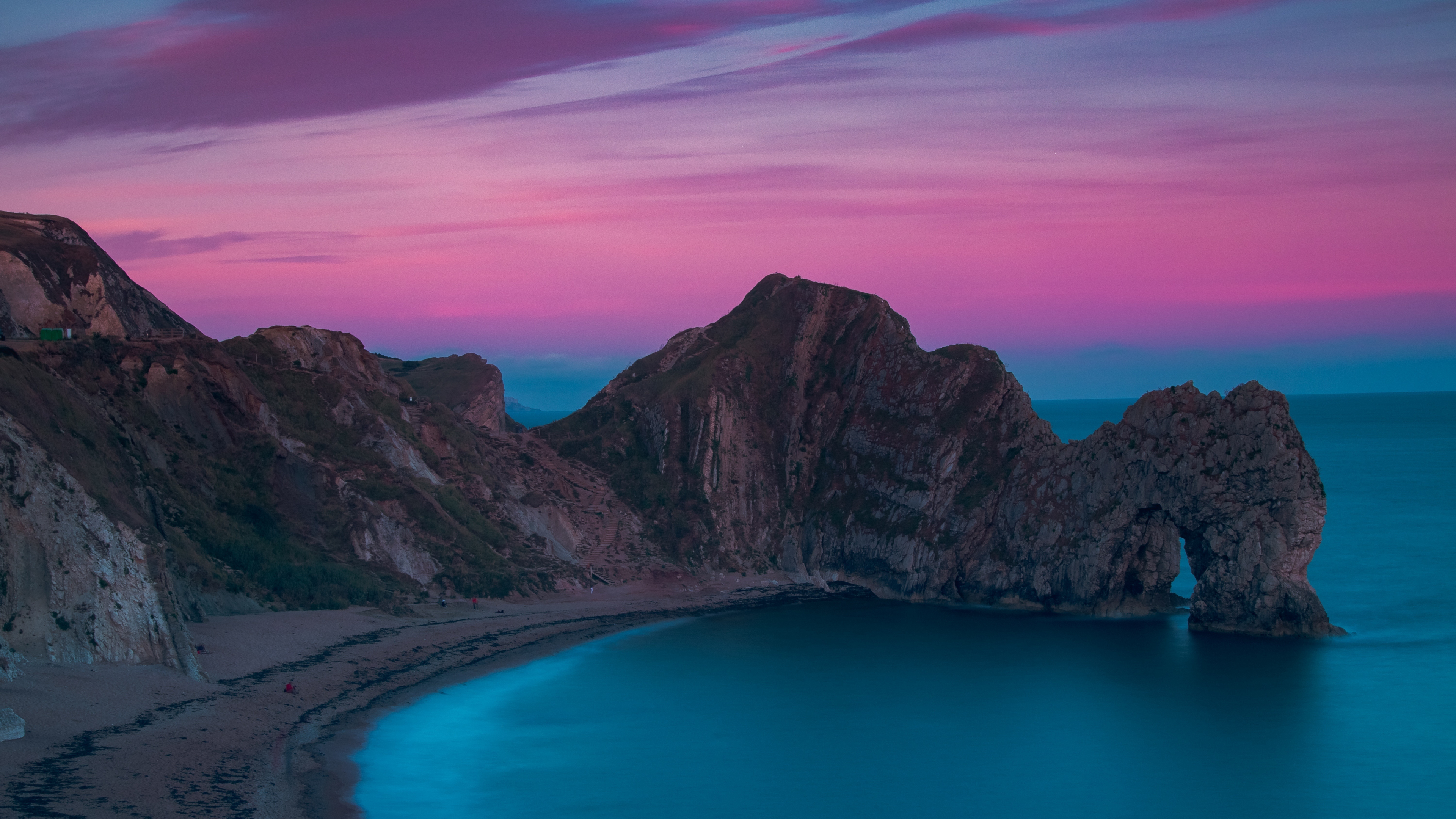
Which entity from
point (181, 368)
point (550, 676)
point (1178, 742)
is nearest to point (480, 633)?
point (550, 676)

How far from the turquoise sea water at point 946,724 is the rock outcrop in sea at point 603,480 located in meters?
5.67

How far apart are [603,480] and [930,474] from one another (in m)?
23.5

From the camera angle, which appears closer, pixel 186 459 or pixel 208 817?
pixel 208 817

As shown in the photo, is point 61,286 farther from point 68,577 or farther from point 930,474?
point 930,474

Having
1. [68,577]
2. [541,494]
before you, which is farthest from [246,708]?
[541,494]

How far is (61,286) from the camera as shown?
215 feet

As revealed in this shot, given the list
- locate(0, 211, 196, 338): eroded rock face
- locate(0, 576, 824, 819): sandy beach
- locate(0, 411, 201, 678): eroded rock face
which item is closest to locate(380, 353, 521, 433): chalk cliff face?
locate(0, 211, 196, 338): eroded rock face

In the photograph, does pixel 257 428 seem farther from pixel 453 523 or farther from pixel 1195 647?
pixel 1195 647

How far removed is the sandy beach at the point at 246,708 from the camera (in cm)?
3195

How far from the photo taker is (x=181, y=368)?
6266 cm

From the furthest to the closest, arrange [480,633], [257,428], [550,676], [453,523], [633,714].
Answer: [453,523] < [257,428] < [480,633] < [550,676] < [633,714]

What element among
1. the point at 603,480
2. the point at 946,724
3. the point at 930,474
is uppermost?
the point at 930,474

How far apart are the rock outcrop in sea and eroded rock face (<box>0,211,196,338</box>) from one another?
0.50 feet

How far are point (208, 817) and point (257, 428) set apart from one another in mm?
36938
